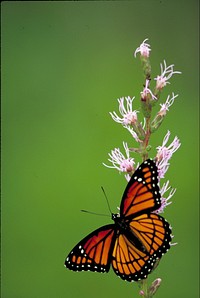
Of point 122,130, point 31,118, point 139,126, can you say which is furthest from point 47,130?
point 139,126

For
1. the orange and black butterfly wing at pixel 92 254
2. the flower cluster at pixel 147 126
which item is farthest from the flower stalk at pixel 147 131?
the orange and black butterfly wing at pixel 92 254

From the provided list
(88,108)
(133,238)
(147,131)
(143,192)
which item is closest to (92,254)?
(133,238)

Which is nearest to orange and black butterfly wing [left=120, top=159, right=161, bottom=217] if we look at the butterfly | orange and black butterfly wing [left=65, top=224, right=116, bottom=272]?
the butterfly

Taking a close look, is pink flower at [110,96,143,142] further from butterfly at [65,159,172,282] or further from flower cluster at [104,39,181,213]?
butterfly at [65,159,172,282]

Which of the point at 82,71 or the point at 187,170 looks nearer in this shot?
the point at 187,170

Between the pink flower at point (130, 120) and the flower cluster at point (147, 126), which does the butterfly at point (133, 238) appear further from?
the pink flower at point (130, 120)

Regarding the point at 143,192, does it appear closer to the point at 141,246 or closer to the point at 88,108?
the point at 141,246

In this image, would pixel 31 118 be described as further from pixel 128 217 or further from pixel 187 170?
pixel 128 217
